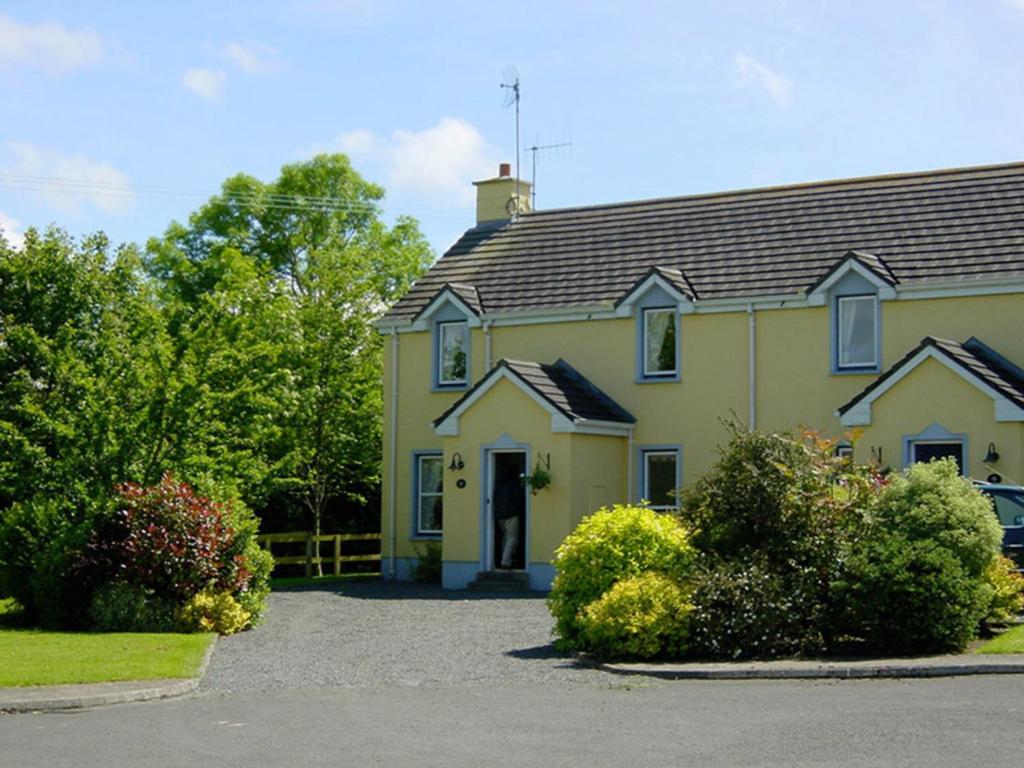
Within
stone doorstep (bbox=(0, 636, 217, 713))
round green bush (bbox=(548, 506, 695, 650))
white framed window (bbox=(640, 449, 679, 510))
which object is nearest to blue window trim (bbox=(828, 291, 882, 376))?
white framed window (bbox=(640, 449, 679, 510))

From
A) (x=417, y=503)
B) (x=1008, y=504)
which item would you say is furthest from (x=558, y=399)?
(x=1008, y=504)

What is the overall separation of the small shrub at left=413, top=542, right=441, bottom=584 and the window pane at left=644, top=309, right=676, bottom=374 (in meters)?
6.22

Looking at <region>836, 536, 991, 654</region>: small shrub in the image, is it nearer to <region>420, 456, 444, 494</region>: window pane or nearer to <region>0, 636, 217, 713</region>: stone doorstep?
<region>0, 636, 217, 713</region>: stone doorstep

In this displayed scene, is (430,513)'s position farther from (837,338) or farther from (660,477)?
(837,338)

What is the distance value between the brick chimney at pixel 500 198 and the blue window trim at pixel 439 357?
14.0ft

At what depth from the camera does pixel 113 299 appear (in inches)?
1371

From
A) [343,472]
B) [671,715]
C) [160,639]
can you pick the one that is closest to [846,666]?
[671,715]

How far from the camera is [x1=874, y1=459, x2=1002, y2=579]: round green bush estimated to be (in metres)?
18.5

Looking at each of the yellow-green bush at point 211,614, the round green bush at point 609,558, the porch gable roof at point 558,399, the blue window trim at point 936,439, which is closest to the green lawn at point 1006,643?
the round green bush at point 609,558

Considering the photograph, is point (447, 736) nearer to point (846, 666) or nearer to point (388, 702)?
point (388, 702)

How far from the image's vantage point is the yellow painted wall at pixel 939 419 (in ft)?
83.8

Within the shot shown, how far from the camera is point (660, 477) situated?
3125 centimetres

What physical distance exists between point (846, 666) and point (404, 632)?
7902mm

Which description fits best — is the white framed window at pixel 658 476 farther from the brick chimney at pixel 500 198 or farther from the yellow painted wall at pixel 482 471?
the brick chimney at pixel 500 198
